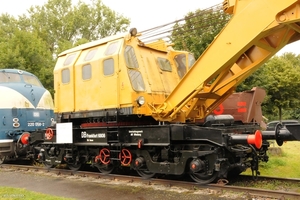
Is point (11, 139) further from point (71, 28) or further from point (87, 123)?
point (71, 28)

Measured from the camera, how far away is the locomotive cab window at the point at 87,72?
9.69 metres

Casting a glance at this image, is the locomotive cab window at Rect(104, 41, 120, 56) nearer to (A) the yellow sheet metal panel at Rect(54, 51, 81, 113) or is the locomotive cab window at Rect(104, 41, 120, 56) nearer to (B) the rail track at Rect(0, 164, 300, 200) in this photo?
(A) the yellow sheet metal panel at Rect(54, 51, 81, 113)

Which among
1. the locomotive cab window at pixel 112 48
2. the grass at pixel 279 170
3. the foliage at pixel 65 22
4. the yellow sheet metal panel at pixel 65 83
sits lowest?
the grass at pixel 279 170

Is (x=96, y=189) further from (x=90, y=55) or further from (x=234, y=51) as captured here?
(x=234, y=51)

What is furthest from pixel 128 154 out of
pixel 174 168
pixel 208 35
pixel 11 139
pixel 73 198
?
pixel 208 35

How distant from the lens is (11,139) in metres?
12.7

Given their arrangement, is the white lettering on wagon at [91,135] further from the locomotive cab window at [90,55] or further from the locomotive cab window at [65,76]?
the locomotive cab window at [90,55]

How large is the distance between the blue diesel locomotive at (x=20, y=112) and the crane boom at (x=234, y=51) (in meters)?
6.82

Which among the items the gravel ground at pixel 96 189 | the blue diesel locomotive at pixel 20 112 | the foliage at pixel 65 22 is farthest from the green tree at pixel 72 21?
the gravel ground at pixel 96 189

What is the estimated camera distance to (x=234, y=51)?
697 cm

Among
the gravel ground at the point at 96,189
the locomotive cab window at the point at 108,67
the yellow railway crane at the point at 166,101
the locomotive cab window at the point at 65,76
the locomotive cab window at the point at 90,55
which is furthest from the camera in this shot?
the locomotive cab window at the point at 65,76

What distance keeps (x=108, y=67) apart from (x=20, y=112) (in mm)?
5823

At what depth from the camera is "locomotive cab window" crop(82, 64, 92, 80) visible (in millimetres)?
9689

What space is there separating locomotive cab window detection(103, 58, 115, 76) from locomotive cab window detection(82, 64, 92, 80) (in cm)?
67
